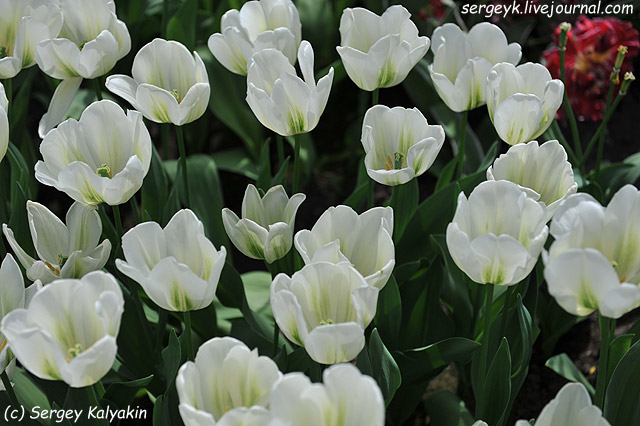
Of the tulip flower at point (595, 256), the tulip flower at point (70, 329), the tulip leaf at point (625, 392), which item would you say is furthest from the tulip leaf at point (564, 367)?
the tulip flower at point (70, 329)

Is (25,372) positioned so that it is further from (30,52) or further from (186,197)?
(30,52)

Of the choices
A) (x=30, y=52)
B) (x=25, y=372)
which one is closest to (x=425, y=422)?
(x=25, y=372)

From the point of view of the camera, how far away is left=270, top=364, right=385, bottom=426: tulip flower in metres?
0.87

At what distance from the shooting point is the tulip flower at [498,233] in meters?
1.06

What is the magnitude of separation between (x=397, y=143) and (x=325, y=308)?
1.26 ft

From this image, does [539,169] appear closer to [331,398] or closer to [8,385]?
[331,398]

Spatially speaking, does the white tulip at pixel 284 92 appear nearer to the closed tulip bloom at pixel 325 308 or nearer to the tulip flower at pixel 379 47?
the tulip flower at pixel 379 47

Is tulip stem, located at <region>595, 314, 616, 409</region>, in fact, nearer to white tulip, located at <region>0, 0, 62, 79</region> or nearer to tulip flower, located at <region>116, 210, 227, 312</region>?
tulip flower, located at <region>116, 210, 227, 312</region>

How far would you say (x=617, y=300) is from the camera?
97 cm

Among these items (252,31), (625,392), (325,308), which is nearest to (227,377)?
(325,308)

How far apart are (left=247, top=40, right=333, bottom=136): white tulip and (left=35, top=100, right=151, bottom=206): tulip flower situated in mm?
193

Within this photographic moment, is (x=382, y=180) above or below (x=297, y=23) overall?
below

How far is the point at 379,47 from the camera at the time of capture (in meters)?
1.43

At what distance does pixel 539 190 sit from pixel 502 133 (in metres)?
0.15
